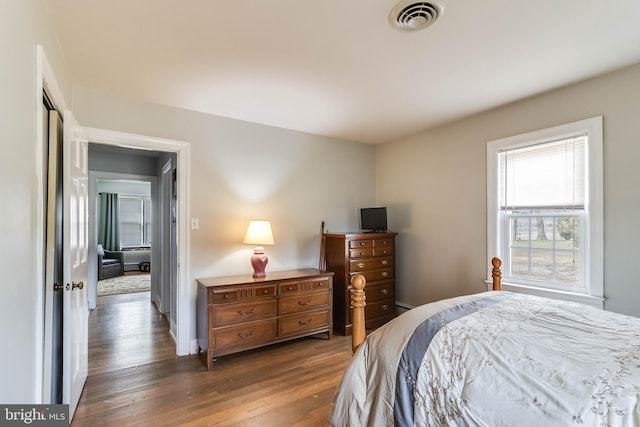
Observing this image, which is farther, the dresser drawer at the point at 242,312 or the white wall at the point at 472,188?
the dresser drawer at the point at 242,312

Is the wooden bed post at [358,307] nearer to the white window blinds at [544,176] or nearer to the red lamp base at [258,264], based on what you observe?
the red lamp base at [258,264]

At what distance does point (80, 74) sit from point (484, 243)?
3.94 metres

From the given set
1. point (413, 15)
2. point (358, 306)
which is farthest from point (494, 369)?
point (413, 15)

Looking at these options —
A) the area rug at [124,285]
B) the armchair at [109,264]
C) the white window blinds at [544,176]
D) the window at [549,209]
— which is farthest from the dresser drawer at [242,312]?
the armchair at [109,264]

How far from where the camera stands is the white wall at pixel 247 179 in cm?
298

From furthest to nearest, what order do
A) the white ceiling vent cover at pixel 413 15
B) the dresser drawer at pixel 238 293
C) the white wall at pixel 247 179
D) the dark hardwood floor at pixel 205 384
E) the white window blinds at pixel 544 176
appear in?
the white wall at pixel 247 179, the dresser drawer at pixel 238 293, the white window blinds at pixel 544 176, the dark hardwood floor at pixel 205 384, the white ceiling vent cover at pixel 413 15

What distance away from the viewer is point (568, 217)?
2.66 m

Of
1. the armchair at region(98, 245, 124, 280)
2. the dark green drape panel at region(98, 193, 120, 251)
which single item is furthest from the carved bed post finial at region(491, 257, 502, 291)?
the dark green drape panel at region(98, 193, 120, 251)

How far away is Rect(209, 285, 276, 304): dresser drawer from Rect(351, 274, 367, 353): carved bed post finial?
4.77ft

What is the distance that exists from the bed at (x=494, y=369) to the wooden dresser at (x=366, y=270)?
1843 mm

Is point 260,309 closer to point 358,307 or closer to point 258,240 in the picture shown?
point 258,240

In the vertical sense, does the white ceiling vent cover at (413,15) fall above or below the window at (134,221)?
above

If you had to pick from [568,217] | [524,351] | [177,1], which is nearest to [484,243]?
[568,217]

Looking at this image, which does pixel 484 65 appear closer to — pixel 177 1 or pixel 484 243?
pixel 484 243
